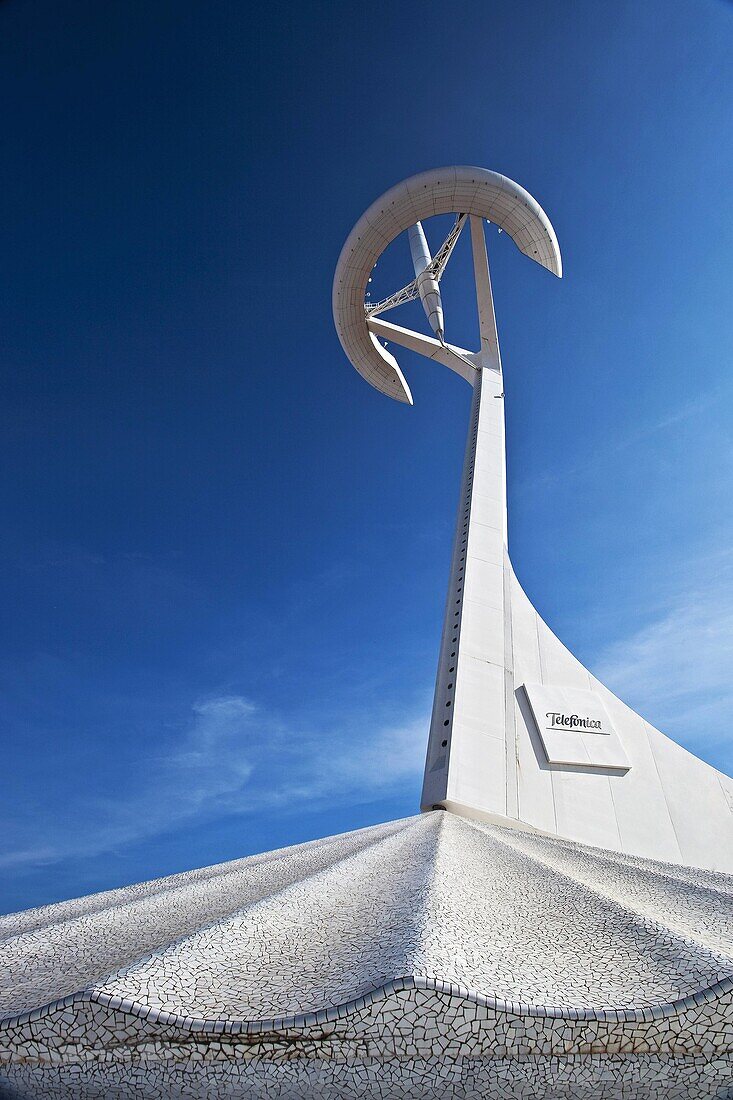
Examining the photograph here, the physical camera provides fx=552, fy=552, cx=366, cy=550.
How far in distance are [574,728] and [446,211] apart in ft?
30.8

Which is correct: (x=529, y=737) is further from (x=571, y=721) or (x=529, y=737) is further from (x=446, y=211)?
(x=446, y=211)

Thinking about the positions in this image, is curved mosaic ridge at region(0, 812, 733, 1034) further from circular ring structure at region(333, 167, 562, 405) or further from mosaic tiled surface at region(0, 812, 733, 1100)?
circular ring structure at region(333, 167, 562, 405)

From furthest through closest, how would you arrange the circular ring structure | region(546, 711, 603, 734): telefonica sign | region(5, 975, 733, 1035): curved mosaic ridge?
the circular ring structure → region(546, 711, 603, 734): telefonica sign → region(5, 975, 733, 1035): curved mosaic ridge

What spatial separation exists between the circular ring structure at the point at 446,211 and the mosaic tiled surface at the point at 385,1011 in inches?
450

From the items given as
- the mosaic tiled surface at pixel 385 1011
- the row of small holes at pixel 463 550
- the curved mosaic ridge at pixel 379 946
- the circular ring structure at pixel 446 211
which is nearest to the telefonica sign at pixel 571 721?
the row of small holes at pixel 463 550

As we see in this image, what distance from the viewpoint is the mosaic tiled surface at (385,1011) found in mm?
846

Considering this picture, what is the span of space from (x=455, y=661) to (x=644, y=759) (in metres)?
2.75

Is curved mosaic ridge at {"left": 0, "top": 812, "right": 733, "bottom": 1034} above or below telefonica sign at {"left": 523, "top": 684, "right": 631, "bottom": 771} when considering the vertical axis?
below

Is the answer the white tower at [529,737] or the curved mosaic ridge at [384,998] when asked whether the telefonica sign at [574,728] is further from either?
the curved mosaic ridge at [384,998]

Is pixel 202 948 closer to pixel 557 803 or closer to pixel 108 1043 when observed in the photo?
pixel 108 1043

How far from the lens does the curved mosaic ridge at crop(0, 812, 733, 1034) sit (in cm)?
89

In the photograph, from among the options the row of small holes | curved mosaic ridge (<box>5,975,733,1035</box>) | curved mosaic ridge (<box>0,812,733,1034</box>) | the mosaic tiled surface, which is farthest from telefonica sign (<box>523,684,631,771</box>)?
curved mosaic ridge (<box>5,975,733,1035</box>)

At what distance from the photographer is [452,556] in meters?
8.55

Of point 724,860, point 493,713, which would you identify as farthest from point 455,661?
point 724,860
